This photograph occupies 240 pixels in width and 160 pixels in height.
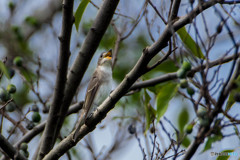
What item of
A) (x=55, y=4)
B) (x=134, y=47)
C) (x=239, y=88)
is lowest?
(x=239, y=88)

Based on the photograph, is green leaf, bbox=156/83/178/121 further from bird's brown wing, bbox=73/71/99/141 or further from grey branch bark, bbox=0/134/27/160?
grey branch bark, bbox=0/134/27/160

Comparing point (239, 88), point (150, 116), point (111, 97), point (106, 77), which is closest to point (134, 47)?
point (106, 77)

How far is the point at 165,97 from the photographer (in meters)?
2.94

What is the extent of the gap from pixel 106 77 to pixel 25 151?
1599 mm

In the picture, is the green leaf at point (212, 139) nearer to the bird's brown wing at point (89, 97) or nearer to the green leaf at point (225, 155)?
the green leaf at point (225, 155)

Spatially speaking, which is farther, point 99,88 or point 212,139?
point 99,88

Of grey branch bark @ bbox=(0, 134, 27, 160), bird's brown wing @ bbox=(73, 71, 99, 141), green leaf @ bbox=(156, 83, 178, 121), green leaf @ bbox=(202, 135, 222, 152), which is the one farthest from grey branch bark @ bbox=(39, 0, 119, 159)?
green leaf @ bbox=(202, 135, 222, 152)

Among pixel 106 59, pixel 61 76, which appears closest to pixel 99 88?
pixel 106 59

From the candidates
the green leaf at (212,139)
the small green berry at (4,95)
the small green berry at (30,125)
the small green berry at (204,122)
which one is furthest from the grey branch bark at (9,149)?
the small green berry at (204,122)

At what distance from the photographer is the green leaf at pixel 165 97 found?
2.89 m

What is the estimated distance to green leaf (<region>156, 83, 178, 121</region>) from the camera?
2.89 metres

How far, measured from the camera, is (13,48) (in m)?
8.00

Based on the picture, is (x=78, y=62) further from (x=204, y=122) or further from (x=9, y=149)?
(x=204, y=122)

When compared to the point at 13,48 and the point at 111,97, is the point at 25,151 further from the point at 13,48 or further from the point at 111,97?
the point at 13,48
